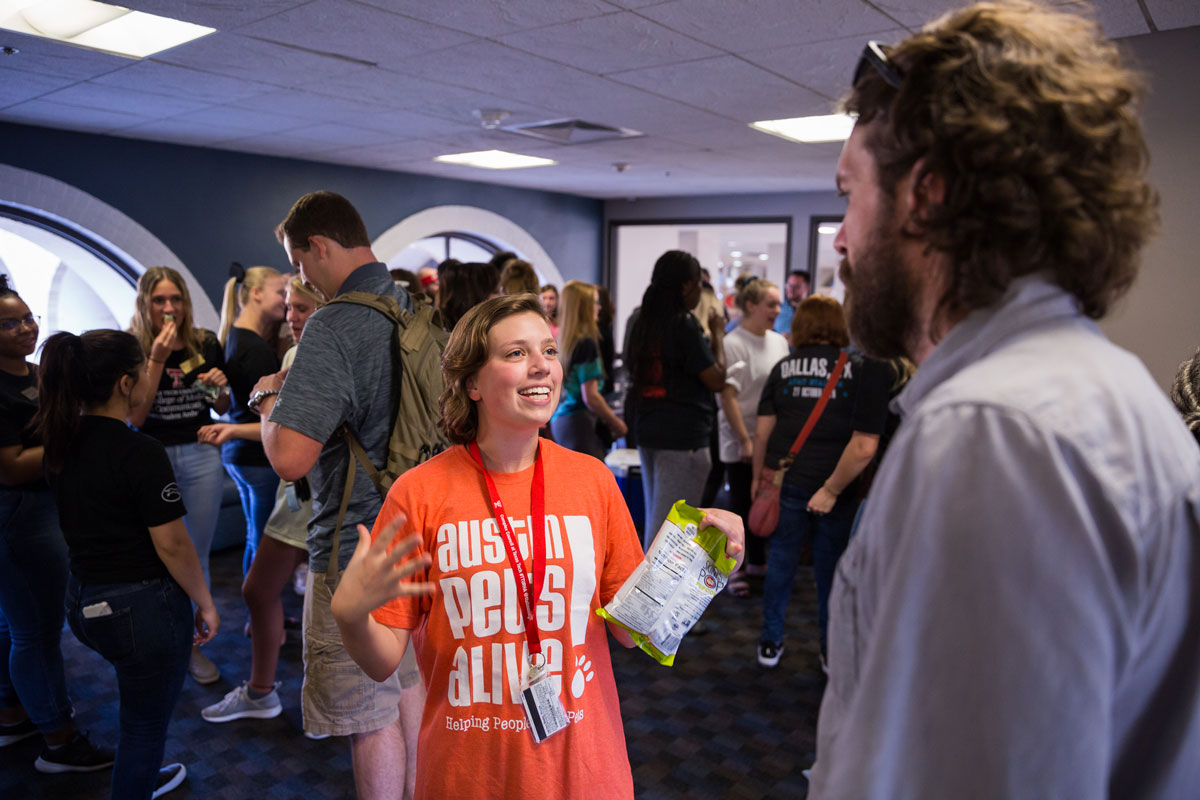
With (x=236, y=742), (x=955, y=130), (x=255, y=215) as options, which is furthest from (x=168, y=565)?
(x=255, y=215)

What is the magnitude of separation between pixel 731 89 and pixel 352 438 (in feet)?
8.94

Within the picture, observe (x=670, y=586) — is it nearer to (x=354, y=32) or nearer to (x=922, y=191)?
(x=922, y=191)

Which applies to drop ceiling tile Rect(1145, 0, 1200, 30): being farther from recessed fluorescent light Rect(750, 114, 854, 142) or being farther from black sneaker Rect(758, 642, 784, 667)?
black sneaker Rect(758, 642, 784, 667)

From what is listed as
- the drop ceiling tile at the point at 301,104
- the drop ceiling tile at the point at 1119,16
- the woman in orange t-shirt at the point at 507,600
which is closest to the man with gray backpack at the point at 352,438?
the woman in orange t-shirt at the point at 507,600

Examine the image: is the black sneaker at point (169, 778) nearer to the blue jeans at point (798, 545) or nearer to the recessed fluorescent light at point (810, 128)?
the blue jeans at point (798, 545)

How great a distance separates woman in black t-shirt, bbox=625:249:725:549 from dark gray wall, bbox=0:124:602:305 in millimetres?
4153

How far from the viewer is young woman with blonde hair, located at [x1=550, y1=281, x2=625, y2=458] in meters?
4.05

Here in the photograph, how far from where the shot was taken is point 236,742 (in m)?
2.75

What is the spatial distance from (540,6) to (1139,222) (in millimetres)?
2261

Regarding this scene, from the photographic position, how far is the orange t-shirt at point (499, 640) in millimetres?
1291

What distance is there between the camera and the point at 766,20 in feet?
8.68

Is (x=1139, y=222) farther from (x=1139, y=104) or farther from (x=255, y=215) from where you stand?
(x=255, y=215)

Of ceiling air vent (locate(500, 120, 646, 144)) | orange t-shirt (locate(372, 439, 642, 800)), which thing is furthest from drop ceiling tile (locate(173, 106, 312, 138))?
orange t-shirt (locate(372, 439, 642, 800))

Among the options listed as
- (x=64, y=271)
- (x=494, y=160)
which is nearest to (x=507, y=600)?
(x=494, y=160)
